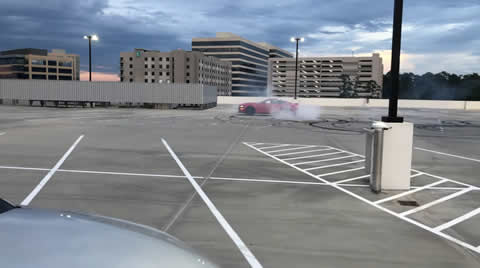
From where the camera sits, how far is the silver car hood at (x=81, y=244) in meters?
2.17

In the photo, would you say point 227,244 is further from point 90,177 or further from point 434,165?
point 434,165

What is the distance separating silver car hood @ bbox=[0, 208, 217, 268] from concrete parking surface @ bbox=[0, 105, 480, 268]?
559 millimetres

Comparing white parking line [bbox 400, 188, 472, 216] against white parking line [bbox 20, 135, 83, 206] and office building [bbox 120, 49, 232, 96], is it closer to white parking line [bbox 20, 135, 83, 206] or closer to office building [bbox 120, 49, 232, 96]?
white parking line [bbox 20, 135, 83, 206]

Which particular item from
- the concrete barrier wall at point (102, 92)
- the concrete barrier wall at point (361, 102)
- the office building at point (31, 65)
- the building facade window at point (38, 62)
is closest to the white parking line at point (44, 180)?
the concrete barrier wall at point (102, 92)

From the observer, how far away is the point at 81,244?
2410 mm

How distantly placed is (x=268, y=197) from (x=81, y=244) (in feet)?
18.1

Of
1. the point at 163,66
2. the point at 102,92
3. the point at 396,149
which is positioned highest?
the point at 163,66

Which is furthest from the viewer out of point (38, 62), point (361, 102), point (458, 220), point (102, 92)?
point (38, 62)

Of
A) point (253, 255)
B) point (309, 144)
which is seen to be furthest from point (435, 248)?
point (309, 144)

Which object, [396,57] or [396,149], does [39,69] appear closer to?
[396,57]

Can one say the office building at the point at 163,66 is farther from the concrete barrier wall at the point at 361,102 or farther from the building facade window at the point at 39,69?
the concrete barrier wall at the point at 361,102

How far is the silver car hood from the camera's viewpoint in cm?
217

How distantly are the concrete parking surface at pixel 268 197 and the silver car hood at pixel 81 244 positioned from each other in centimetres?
56

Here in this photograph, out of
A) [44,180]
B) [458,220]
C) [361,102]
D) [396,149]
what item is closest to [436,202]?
[458,220]
